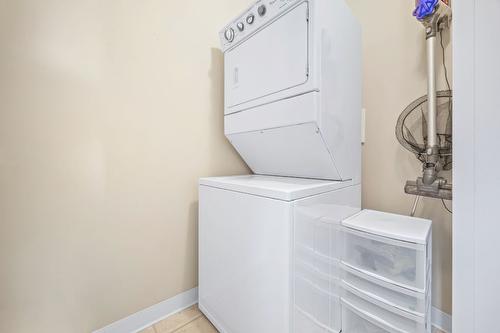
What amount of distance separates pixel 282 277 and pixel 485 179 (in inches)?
31.9

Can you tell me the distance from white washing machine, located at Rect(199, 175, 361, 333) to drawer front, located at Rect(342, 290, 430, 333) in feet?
0.22

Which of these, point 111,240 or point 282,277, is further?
point 111,240

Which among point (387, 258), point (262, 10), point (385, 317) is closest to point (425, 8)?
point (262, 10)

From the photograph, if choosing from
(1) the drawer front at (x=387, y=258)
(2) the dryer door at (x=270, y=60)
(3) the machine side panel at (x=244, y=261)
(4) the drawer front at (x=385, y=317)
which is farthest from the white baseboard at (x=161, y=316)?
(2) the dryer door at (x=270, y=60)

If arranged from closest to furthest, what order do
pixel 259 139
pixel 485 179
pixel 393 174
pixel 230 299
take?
pixel 485 179 < pixel 230 299 < pixel 259 139 < pixel 393 174

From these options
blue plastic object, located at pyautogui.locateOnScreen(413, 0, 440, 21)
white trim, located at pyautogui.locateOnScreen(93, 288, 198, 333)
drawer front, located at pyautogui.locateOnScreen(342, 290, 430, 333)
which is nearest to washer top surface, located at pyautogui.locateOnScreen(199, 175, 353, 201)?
drawer front, located at pyautogui.locateOnScreen(342, 290, 430, 333)

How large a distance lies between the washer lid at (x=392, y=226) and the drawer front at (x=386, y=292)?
0.21 metres

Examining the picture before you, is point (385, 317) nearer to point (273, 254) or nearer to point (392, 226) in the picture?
point (392, 226)

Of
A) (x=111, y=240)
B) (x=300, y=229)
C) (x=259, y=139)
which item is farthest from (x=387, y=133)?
(x=111, y=240)

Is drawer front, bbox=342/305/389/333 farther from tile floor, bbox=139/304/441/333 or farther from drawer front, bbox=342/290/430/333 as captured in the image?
tile floor, bbox=139/304/441/333

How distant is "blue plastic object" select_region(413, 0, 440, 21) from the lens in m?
1.07

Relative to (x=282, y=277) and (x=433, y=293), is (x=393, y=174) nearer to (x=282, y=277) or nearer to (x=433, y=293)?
(x=433, y=293)

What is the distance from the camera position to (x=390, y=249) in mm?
961

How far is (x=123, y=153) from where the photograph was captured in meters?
1.08
